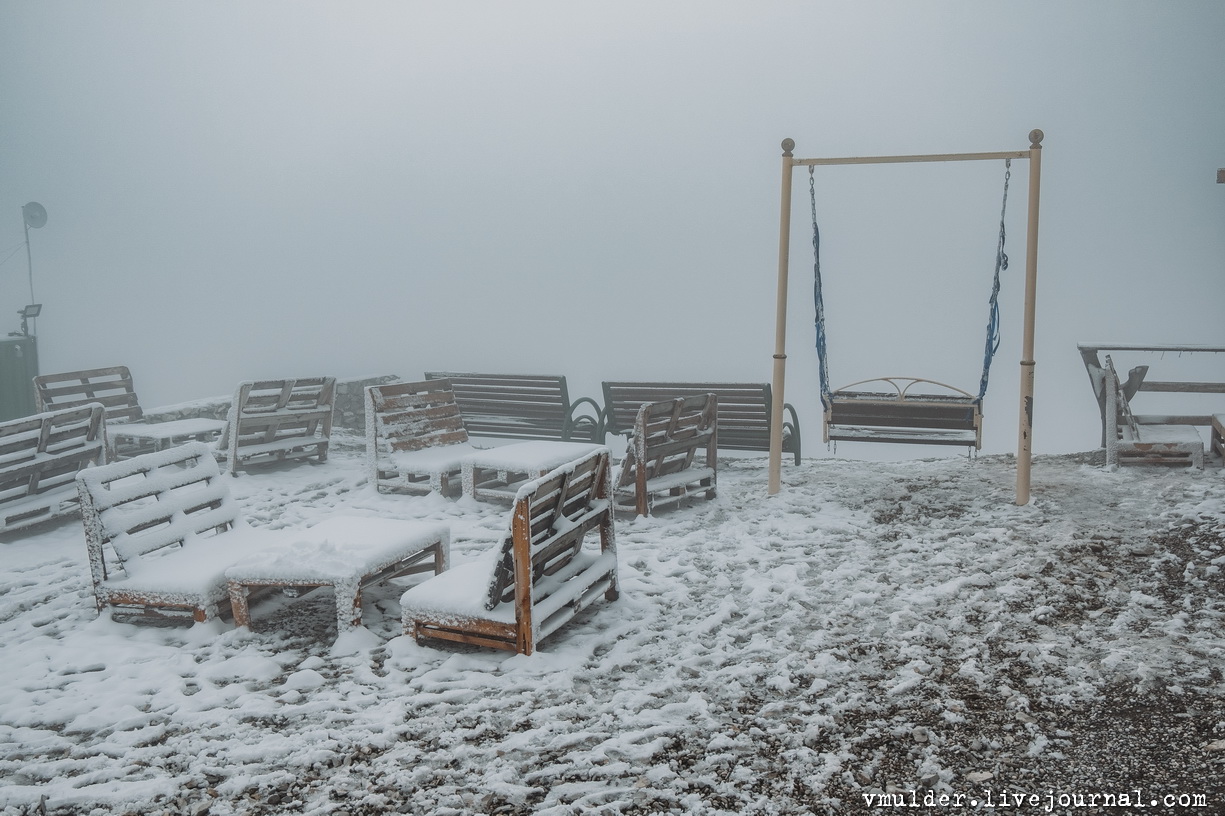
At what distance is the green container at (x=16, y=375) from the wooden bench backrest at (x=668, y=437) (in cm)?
806

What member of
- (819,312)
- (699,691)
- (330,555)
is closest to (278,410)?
(330,555)

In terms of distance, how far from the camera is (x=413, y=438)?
7.21m

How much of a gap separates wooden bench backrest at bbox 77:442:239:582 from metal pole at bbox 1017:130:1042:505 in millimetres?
5111

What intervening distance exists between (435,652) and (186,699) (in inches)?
38.1

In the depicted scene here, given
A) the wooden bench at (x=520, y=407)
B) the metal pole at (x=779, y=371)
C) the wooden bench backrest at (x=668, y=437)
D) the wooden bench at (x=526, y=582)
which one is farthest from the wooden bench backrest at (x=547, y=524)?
the wooden bench at (x=520, y=407)

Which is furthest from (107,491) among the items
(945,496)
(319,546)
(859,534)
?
(945,496)

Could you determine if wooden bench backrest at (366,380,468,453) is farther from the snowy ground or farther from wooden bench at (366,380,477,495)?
the snowy ground

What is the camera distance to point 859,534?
231 inches

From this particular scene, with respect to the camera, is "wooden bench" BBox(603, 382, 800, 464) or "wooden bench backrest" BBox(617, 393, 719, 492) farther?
"wooden bench" BBox(603, 382, 800, 464)

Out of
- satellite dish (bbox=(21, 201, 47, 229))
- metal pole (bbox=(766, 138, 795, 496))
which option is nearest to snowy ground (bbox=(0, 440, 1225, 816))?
metal pole (bbox=(766, 138, 795, 496))

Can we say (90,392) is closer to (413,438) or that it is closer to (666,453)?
(413,438)

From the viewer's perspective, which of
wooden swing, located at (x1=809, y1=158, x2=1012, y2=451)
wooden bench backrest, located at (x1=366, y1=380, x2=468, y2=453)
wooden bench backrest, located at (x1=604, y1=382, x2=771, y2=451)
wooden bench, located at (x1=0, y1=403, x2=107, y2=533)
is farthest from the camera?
wooden bench backrest, located at (x1=604, y1=382, x2=771, y2=451)

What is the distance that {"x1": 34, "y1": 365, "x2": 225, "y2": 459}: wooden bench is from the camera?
7.79 metres

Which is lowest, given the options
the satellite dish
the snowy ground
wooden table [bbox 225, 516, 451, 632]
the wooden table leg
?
the snowy ground
